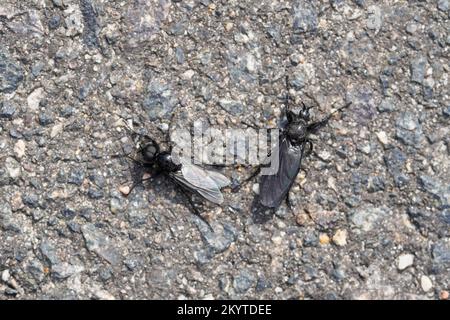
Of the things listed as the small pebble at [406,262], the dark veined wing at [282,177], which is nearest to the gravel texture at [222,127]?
the small pebble at [406,262]

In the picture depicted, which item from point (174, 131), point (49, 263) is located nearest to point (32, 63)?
point (174, 131)

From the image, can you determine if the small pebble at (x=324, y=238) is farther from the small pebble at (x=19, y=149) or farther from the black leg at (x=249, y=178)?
the small pebble at (x=19, y=149)

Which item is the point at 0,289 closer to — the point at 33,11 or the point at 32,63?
the point at 32,63

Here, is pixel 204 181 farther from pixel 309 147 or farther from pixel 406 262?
pixel 406 262

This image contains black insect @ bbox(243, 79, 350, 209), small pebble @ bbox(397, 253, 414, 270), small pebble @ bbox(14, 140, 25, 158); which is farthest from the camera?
small pebble @ bbox(14, 140, 25, 158)

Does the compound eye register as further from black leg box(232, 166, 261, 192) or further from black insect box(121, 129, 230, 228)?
→ black leg box(232, 166, 261, 192)

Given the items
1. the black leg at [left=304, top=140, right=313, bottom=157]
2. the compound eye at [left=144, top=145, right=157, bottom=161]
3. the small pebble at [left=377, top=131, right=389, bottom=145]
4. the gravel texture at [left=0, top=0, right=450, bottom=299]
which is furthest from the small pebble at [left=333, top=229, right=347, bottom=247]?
the compound eye at [left=144, top=145, right=157, bottom=161]
